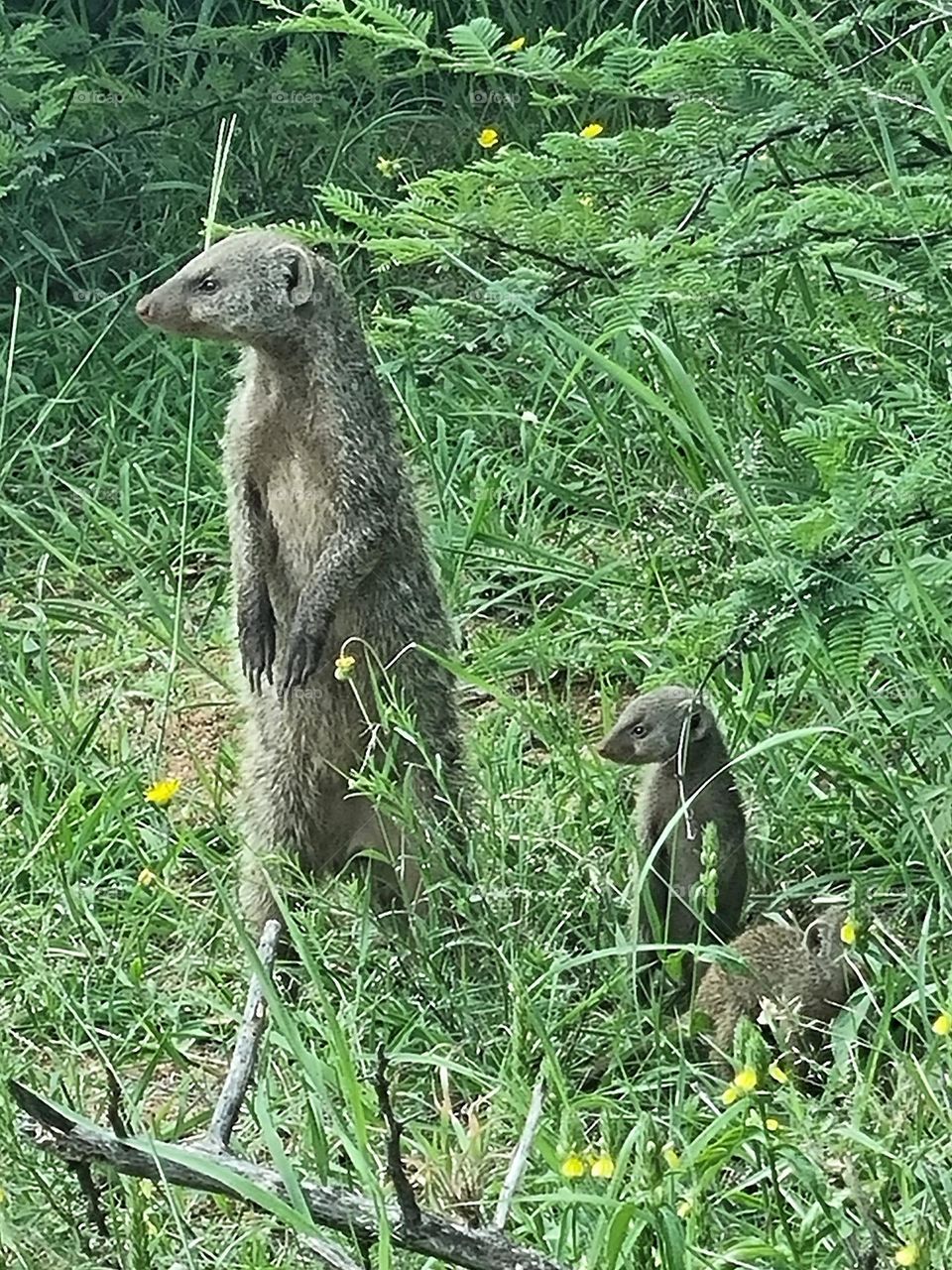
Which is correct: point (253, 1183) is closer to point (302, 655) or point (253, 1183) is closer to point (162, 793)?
point (302, 655)

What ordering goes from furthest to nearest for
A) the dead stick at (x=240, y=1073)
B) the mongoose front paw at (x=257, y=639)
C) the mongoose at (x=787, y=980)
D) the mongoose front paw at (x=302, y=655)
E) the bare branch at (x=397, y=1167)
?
the mongoose front paw at (x=257, y=639), the mongoose front paw at (x=302, y=655), the mongoose at (x=787, y=980), the dead stick at (x=240, y=1073), the bare branch at (x=397, y=1167)

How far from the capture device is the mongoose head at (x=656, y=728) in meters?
2.73

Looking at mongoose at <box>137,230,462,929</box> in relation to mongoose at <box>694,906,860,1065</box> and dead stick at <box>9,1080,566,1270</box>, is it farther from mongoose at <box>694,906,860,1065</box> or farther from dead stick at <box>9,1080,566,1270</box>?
dead stick at <box>9,1080,566,1270</box>

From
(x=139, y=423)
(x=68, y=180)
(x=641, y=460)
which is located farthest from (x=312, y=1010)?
(x=68, y=180)

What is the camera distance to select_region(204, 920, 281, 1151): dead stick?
6.70 feet

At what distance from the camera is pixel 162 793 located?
312cm

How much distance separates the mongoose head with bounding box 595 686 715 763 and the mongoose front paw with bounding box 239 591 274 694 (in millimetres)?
544

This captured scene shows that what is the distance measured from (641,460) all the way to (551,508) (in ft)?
0.68

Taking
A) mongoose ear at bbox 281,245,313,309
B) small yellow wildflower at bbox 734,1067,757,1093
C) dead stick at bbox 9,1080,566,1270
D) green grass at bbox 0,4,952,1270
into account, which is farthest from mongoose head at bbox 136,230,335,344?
small yellow wildflower at bbox 734,1067,757,1093

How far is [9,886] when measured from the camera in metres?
3.08

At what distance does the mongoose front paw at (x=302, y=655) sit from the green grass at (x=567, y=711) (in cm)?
28

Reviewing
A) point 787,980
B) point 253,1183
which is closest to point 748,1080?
point 253,1183

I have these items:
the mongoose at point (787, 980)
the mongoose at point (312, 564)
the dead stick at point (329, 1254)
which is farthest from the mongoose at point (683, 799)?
the dead stick at point (329, 1254)

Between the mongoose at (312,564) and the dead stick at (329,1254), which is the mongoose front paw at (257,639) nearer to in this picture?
the mongoose at (312,564)
